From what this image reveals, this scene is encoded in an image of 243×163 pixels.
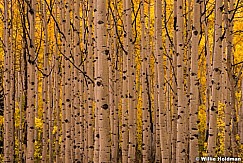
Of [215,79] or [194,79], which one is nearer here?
[215,79]

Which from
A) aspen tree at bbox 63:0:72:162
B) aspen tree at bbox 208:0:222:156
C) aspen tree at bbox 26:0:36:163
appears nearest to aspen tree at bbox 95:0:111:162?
aspen tree at bbox 208:0:222:156

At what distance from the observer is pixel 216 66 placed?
487 centimetres

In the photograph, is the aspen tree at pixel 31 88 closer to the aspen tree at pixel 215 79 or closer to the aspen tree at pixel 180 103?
the aspen tree at pixel 180 103

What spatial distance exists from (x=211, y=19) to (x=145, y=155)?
6816 mm

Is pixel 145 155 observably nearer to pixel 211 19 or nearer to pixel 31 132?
pixel 31 132

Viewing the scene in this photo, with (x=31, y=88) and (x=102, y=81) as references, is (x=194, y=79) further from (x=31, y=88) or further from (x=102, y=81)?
(x=31, y=88)

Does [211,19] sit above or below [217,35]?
above

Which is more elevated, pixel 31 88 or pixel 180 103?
pixel 31 88

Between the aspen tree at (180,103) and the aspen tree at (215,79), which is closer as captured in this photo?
the aspen tree at (215,79)

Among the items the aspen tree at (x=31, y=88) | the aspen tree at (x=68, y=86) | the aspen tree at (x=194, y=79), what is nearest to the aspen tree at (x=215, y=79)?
the aspen tree at (x=194, y=79)

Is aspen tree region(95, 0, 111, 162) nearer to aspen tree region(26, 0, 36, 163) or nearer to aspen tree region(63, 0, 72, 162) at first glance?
aspen tree region(26, 0, 36, 163)

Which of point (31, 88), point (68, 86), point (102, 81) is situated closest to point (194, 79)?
point (102, 81)

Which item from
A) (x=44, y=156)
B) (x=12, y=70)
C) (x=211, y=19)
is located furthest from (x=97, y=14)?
(x=211, y=19)

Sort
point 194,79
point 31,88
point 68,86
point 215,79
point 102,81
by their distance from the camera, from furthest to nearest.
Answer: point 68,86 < point 31,88 < point 194,79 < point 215,79 < point 102,81
